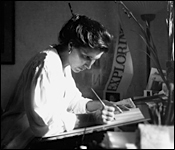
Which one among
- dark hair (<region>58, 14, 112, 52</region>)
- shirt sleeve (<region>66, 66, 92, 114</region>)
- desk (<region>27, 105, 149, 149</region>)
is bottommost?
desk (<region>27, 105, 149, 149</region>)

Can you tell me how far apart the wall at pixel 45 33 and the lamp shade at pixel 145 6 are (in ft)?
0.15

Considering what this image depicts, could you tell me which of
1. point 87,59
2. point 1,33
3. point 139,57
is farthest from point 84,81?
point 1,33

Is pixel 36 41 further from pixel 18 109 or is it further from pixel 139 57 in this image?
pixel 139 57

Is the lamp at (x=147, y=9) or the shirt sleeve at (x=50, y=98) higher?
the lamp at (x=147, y=9)

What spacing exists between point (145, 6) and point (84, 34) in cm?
23

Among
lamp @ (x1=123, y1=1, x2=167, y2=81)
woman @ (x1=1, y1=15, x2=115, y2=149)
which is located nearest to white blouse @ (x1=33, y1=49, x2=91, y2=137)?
woman @ (x1=1, y1=15, x2=115, y2=149)

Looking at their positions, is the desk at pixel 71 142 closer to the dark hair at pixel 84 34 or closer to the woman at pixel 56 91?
the woman at pixel 56 91

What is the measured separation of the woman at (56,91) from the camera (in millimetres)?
771

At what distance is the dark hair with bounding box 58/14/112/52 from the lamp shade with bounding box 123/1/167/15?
0.11 metres

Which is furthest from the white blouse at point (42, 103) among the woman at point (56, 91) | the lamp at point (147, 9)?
the lamp at point (147, 9)

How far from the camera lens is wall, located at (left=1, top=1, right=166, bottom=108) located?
845 mm

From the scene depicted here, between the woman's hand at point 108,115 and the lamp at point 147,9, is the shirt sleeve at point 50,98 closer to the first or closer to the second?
the woman's hand at point 108,115

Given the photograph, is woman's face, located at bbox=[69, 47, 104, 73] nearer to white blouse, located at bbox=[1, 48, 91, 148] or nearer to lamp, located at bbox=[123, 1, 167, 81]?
white blouse, located at bbox=[1, 48, 91, 148]

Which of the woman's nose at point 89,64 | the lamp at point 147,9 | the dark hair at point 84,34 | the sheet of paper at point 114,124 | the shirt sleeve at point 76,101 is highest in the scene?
the lamp at point 147,9
